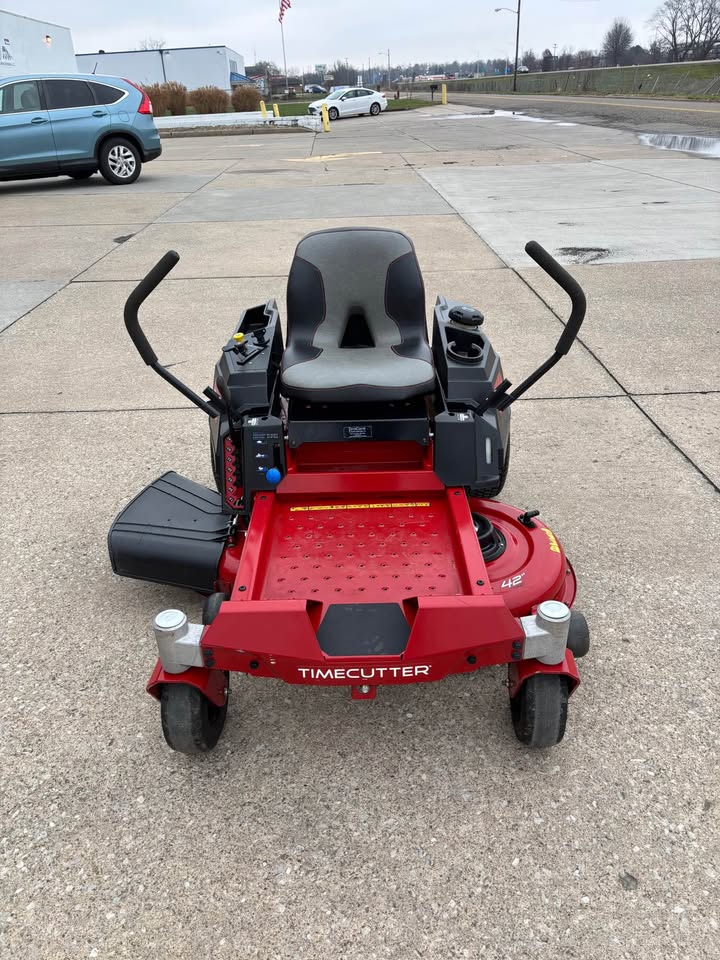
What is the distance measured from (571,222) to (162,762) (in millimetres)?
7994

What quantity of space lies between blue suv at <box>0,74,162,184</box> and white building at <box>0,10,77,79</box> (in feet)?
50.6

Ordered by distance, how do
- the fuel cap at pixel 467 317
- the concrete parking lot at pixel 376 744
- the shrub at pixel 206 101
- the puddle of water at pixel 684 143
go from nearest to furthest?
the concrete parking lot at pixel 376 744 → the fuel cap at pixel 467 317 → the puddle of water at pixel 684 143 → the shrub at pixel 206 101

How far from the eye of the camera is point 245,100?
37.2 metres

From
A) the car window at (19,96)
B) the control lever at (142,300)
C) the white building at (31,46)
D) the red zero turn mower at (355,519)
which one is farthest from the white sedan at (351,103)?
the control lever at (142,300)

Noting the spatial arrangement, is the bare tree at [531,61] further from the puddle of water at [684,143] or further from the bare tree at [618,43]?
the puddle of water at [684,143]

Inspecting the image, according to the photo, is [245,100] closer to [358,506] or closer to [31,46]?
[31,46]

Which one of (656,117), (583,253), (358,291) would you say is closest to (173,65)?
(656,117)

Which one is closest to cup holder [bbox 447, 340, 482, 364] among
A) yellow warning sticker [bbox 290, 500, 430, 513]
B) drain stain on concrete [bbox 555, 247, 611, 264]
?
yellow warning sticker [bbox 290, 500, 430, 513]

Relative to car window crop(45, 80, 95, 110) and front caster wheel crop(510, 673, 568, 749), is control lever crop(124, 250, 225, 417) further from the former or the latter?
car window crop(45, 80, 95, 110)

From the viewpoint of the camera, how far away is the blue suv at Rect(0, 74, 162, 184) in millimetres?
10719

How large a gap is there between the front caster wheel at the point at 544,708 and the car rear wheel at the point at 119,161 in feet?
39.2

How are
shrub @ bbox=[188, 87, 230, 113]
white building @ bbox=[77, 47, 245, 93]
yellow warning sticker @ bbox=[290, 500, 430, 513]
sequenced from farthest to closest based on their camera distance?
white building @ bbox=[77, 47, 245, 93] < shrub @ bbox=[188, 87, 230, 113] < yellow warning sticker @ bbox=[290, 500, 430, 513]

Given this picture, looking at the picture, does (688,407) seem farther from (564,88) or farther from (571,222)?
(564,88)

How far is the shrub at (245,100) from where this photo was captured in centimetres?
3709
